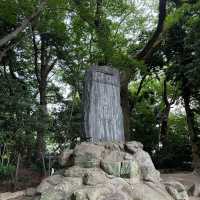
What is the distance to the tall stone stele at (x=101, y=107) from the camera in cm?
570

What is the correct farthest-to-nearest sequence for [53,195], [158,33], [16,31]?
[158,33], [16,31], [53,195]

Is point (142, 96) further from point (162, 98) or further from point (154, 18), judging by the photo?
point (154, 18)

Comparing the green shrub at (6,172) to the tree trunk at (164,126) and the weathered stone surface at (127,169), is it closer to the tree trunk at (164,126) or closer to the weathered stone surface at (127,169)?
the weathered stone surface at (127,169)

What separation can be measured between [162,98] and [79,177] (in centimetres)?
1279

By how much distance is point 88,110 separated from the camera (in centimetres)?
574

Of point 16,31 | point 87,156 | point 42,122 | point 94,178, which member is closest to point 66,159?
point 87,156

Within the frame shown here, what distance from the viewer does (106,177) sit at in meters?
4.80

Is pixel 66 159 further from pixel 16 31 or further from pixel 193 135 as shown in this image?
pixel 193 135

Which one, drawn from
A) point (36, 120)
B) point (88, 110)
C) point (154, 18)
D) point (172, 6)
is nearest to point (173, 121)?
point (154, 18)

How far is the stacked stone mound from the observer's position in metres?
4.54

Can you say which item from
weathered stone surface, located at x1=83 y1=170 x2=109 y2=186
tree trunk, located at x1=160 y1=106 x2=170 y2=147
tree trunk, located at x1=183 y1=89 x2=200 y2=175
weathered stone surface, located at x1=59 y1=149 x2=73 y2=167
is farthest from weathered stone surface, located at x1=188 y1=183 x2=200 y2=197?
tree trunk, located at x1=160 y1=106 x2=170 y2=147

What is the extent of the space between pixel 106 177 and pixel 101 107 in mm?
1429

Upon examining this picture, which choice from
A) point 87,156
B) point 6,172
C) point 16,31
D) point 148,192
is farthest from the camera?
point 6,172

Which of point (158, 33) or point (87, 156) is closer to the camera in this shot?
point (87, 156)
